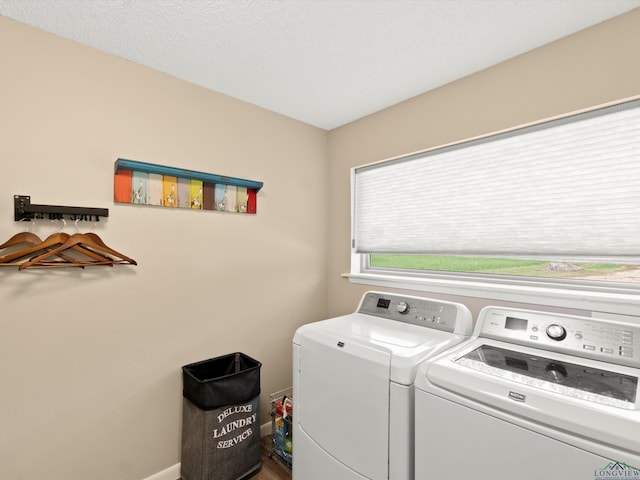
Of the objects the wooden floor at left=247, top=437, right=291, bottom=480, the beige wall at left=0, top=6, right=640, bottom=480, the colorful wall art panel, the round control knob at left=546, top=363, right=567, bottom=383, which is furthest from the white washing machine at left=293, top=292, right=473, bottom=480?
the colorful wall art panel

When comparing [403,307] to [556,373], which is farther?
[403,307]

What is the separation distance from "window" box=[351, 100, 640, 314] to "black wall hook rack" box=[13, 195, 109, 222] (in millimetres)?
1812

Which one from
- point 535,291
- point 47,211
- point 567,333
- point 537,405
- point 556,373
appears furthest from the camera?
point 535,291

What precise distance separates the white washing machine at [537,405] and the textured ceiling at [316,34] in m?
1.39

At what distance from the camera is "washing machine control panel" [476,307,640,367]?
3.95ft

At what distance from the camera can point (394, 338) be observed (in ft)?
5.07

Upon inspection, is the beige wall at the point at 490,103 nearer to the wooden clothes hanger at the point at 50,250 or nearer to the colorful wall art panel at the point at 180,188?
the colorful wall art panel at the point at 180,188

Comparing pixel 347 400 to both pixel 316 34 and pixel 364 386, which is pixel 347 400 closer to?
pixel 364 386

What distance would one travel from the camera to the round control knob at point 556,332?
134cm

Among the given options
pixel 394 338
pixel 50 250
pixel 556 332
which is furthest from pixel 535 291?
pixel 50 250

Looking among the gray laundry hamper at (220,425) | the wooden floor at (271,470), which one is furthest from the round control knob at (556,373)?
the wooden floor at (271,470)

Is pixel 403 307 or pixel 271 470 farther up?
pixel 403 307

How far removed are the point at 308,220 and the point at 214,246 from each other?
0.86 metres

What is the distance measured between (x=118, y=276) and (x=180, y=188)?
62 centimetres
